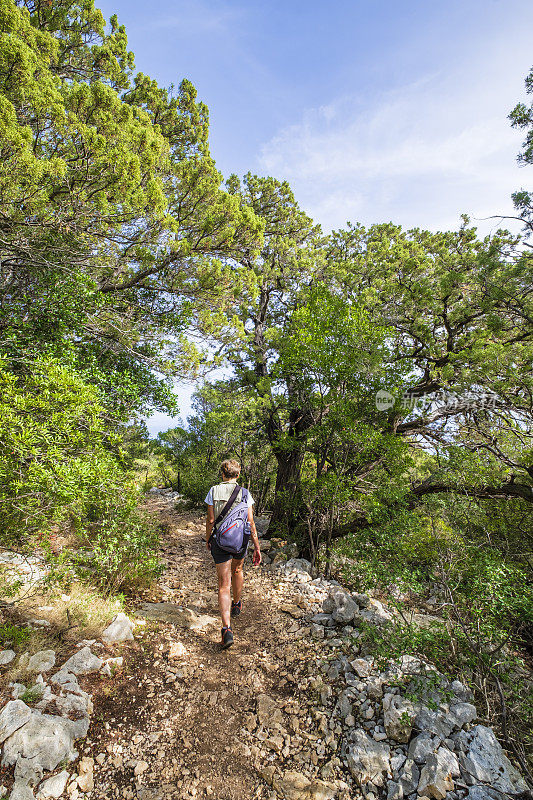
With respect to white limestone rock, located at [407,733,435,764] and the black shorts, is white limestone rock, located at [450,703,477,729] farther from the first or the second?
the black shorts

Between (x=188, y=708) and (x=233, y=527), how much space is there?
4.84 feet

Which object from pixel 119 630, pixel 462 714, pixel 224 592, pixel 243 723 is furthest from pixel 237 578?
pixel 462 714

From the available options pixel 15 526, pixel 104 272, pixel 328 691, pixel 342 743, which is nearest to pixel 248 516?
pixel 328 691

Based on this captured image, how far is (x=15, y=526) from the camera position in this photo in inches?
123

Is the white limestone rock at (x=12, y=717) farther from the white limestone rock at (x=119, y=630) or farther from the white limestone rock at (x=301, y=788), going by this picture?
the white limestone rock at (x=301, y=788)

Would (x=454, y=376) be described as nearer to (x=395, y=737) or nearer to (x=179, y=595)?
(x=395, y=737)

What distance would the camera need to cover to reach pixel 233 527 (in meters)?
3.60

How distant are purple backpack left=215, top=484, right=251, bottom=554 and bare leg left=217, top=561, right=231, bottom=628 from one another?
23 centimetres

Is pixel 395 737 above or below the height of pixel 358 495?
below

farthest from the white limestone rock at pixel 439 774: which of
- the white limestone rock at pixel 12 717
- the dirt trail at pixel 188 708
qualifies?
the white limestone rock at pixel 12 717

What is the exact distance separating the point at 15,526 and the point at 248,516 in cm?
222

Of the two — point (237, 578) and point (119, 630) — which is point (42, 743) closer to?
point (119, 630)

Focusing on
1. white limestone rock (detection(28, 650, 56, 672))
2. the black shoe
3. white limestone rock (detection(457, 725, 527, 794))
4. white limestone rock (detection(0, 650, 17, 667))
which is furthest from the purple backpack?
white limestone rock (detection(457, 725, 527, 794))

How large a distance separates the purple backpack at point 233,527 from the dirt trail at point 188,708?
1.11 metres
